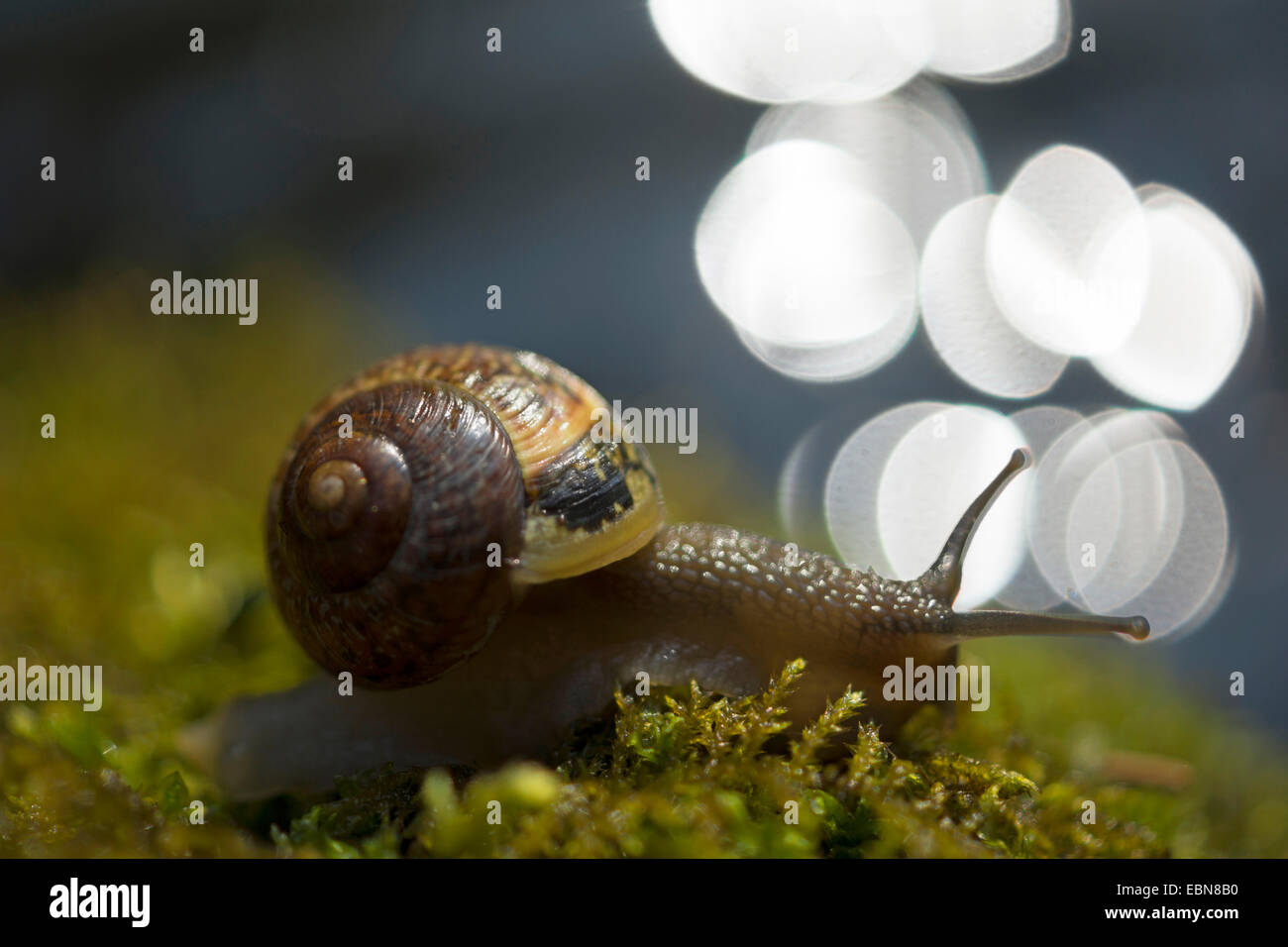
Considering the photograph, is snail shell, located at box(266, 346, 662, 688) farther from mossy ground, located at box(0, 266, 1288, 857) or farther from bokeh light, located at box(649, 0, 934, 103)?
bokeh light, located at box(649, 0, 934, 103)

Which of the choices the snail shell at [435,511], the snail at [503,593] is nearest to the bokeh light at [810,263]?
the snail at [503,593]

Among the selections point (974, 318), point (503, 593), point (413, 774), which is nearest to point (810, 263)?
point (974, 318)

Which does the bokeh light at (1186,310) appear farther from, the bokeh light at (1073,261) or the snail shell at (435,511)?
the snail shell at (435,511)

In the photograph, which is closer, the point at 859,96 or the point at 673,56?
the point at 859,96

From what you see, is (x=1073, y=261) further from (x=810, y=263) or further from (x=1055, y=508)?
(x=810, y=263)

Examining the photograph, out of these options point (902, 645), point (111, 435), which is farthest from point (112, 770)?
point (111, 435)

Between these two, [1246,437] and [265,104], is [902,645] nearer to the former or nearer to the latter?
[1246,437]
